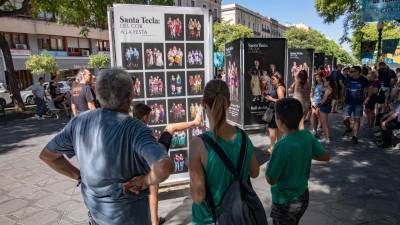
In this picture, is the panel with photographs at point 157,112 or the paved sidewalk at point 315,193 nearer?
the paved sidewalk at point 315,193

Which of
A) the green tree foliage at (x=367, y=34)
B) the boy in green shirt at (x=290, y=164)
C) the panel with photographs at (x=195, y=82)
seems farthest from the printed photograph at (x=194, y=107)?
the green tree foliage at (x=367, y=34)

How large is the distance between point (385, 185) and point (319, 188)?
3.44 feet

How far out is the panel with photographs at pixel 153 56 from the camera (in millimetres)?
4238

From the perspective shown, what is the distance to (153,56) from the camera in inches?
169

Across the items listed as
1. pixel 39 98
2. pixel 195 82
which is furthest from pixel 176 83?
pixel 39 98

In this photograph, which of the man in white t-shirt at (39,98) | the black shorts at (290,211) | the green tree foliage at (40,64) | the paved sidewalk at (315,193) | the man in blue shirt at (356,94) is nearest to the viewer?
the black shorts at (290,211)

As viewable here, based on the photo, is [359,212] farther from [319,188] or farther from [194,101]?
[194,101]

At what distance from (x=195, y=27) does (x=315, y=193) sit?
2.94m

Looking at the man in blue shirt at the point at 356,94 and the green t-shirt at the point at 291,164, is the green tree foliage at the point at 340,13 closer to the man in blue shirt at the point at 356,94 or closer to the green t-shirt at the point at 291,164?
the man in blue shirt at the point at 356,94

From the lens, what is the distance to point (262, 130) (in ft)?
30.1

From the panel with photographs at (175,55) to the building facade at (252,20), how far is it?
163 ft

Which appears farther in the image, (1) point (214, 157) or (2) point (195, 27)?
(2) point (195, 27)

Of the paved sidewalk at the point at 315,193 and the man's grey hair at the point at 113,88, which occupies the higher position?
the man's grey hair at the point at 113,88

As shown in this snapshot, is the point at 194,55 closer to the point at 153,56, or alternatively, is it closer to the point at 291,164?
the point at 153,56
